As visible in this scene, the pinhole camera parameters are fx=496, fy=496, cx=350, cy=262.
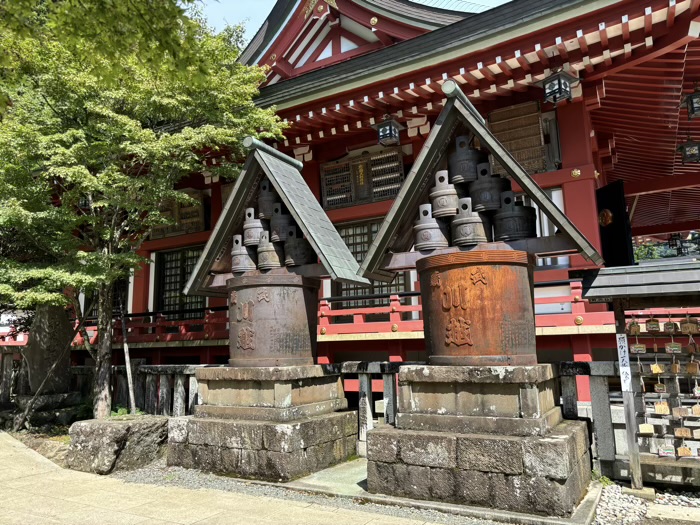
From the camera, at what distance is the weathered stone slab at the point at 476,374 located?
4.46 metres

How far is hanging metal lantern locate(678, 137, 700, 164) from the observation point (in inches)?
476

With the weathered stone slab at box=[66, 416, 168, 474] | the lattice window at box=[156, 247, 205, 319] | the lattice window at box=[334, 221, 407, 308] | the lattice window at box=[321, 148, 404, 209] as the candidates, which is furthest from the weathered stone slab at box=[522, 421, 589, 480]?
the lattice window at box=[156, 247, 205, 319]

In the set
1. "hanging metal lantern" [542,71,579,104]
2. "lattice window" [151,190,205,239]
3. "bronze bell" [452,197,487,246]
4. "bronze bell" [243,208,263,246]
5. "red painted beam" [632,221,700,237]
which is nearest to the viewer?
"bronze bell" [452,197,487,246]

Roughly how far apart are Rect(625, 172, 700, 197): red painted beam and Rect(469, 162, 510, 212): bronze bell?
12.1 metres

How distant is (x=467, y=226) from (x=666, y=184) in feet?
41.0

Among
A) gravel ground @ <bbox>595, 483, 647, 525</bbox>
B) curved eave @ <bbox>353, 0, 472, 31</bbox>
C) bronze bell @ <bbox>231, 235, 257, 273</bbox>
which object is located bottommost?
gravel ground @ <bbox>595, 483, 647, 525</bbox>

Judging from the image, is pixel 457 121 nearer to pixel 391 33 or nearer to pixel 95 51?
pixel 95 51

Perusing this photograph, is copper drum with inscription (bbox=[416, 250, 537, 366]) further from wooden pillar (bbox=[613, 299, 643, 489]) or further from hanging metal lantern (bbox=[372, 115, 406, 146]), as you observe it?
hanging metal lantern (bbox=[372, 115, 406, 146])

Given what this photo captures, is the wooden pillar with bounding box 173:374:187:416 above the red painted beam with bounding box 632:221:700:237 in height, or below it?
below

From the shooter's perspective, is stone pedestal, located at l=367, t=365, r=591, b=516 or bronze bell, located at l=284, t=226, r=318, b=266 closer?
stone pedestal, located at l=367, t=365, r=591, b=516

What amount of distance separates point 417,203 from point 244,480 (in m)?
3.69

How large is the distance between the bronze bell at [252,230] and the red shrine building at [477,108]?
153 inches

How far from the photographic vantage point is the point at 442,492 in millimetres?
4598

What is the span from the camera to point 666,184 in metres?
14.5
